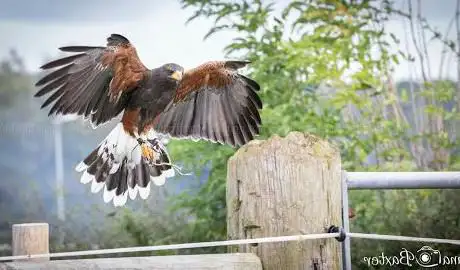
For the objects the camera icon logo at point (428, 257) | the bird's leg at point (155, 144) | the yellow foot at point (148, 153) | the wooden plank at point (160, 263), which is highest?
the bird's leg at point (155, 144)

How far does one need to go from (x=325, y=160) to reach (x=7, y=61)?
2.29 meters

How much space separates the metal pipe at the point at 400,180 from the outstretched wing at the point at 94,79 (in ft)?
3.41

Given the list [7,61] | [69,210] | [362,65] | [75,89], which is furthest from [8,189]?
[362,65]

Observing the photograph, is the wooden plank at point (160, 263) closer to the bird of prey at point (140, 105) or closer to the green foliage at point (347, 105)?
the bird of prey at point (140, 105)

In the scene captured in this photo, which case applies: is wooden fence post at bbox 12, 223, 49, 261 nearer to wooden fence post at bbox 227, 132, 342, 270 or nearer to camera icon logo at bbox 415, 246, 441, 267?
wooden fence post at bbox 227, 132, 342, 270

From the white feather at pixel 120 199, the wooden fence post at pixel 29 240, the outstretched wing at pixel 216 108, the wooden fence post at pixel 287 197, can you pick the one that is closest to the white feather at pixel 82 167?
the white feather at pixel 120 199

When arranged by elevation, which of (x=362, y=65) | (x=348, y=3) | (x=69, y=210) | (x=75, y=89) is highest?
(x=348, y=3)

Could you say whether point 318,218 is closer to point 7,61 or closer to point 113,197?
point 113,197

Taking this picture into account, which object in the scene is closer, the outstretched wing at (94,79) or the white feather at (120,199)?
the outstretched wing at (94,79)

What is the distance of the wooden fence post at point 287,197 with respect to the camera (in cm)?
199

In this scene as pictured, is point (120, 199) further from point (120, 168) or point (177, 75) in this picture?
point (177, 75)

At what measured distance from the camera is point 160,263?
1850 millimetres

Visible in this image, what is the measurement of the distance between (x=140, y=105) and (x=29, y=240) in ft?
3.37

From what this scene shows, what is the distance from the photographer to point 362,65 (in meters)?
4.21
